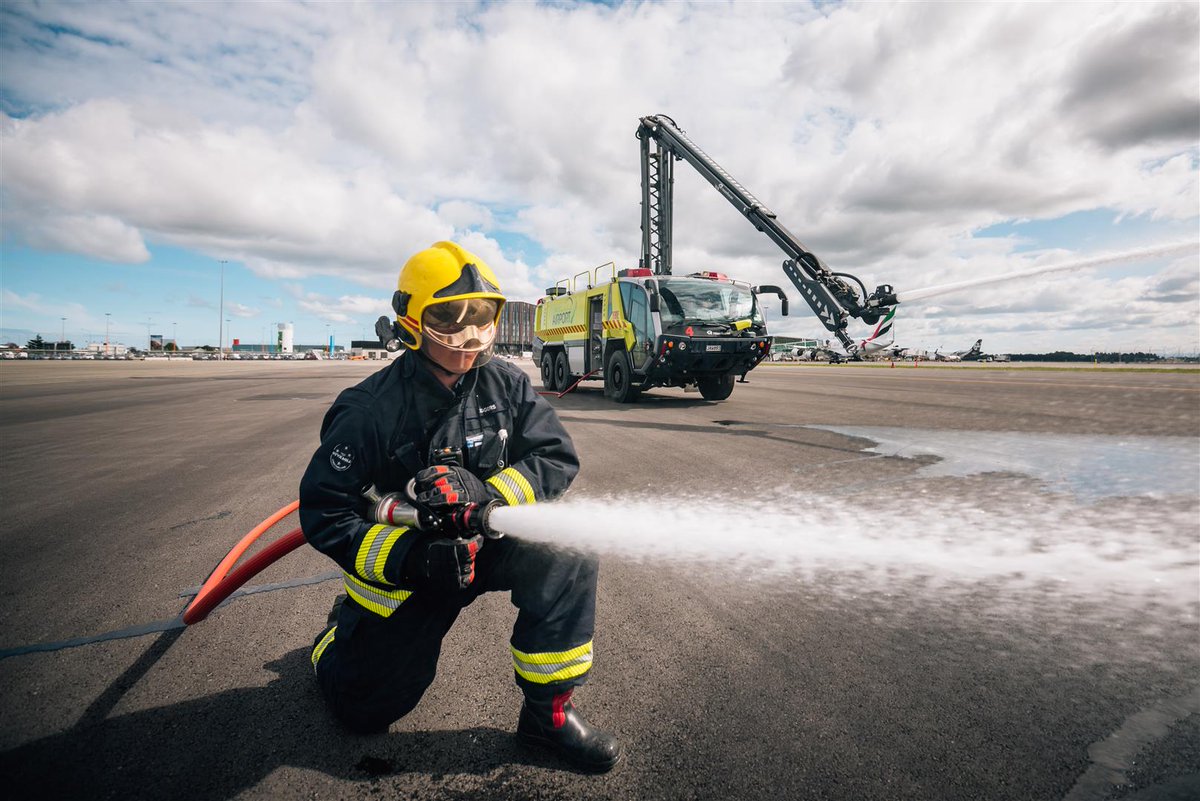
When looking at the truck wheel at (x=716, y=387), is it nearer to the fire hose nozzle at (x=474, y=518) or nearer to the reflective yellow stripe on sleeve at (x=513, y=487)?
the reflective yellow stripe on sleeve at (x=513, y=487)

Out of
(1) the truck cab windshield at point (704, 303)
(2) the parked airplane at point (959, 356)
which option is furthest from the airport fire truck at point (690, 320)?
(2) the parked airplane at point (959, 356)

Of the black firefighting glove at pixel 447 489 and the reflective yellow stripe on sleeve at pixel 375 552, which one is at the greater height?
the black firefighting glove at pixel 447 489

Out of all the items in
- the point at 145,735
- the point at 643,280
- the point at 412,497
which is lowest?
the point at 145,735

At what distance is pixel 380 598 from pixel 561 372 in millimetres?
13632

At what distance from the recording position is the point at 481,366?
225cm

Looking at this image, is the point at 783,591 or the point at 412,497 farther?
the point at 783,591

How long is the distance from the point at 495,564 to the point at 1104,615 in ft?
9.35

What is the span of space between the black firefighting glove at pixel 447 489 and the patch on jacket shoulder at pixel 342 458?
10.2 inches

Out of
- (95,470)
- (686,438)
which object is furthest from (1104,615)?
(95,470)

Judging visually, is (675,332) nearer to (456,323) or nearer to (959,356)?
(456,323)

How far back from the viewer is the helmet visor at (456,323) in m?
2.12

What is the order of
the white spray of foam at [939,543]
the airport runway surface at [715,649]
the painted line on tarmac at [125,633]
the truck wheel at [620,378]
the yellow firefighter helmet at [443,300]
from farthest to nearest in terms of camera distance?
the truck wheel at [620,378] < the white spray of foam at [939,543] < the painted line on tarmac at [125,633] < the yellow firefighter helmet at [443,300] < the airport runway surface at [715,649]

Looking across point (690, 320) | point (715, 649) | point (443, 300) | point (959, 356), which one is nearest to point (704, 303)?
point (690, 320)

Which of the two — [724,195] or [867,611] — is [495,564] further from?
[724,195]
